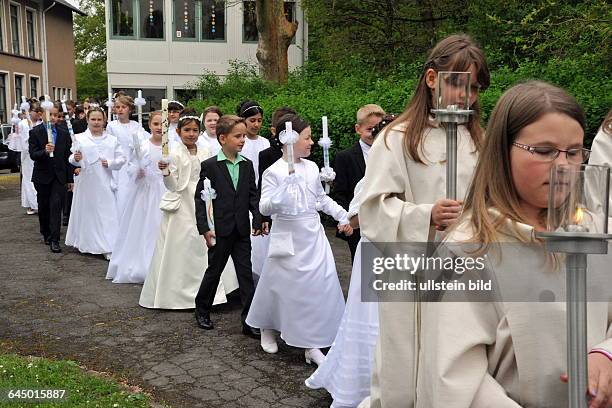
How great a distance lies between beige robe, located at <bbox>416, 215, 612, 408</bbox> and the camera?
6.54ft

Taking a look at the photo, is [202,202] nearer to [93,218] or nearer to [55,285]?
[55,285]

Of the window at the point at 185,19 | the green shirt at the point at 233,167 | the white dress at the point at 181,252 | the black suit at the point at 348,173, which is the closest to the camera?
the black suit at the point at 348,173

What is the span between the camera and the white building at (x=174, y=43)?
3209cm

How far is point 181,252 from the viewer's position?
8086 mm

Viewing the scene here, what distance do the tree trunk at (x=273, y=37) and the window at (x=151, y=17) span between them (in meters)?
11.6

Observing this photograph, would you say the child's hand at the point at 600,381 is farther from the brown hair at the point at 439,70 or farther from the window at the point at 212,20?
the window at the point at 212,20

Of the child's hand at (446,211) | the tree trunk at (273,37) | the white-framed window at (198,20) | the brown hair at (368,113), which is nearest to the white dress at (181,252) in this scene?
the brown hair at (368,113)

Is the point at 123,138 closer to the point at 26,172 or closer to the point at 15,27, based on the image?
the point at 26,172

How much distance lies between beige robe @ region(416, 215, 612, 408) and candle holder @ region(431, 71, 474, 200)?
707mm

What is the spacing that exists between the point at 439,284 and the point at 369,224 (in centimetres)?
93

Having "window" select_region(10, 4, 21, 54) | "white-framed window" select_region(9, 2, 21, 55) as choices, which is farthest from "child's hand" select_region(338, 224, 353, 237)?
"window" select_region(10, 4, 21, 54)

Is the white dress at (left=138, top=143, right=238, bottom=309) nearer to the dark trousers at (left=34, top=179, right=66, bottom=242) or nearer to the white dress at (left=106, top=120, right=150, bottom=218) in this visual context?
A: the white dress at (left=106, top=120, right=150, bottom=218)

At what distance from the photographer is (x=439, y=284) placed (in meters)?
2.31

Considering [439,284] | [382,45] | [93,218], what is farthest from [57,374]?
[382,45]
